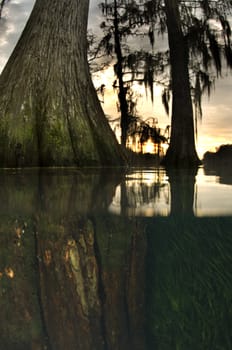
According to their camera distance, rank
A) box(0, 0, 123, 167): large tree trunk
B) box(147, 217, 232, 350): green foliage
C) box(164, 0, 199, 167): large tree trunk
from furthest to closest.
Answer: box(164, 0, 199, 167): large tree trunk < box(0, 0, 123, 167): large tree trunk < box(147, 217, 232, 350): green foliage

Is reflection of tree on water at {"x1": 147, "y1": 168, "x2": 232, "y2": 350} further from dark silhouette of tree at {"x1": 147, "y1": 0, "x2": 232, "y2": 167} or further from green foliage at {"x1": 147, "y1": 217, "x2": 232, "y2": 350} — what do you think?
dark silhouette of tree at {"x1": 147, "y1": 0, "x2": 232, "y2": 167}

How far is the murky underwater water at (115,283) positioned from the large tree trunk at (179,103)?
8.26 meters

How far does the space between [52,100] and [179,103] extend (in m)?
4.63

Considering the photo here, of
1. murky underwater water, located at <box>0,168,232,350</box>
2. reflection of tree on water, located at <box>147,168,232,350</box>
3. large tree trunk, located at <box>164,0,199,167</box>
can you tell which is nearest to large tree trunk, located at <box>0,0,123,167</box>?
large tree trunk, located at <box>164,0,199,167</box>

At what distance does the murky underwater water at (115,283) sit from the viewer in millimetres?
634

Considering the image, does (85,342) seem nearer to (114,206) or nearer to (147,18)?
(114,206)

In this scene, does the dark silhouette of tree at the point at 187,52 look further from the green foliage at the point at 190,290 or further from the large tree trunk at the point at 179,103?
the green foliage at the point at 190,290

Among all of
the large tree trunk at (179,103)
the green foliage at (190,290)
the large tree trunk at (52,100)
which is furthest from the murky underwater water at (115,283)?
the large tree trunk at (179,103)

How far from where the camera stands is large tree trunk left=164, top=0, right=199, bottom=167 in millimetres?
9734

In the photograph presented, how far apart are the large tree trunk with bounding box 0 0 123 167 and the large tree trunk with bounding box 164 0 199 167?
3.26 metres

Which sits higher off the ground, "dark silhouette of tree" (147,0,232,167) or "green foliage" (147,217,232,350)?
"dark silhouette of tree" (147,0,232,167)

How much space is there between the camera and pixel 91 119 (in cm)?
645

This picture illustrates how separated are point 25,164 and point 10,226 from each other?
15.0 feet

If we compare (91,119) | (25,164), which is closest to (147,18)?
(91,119)
